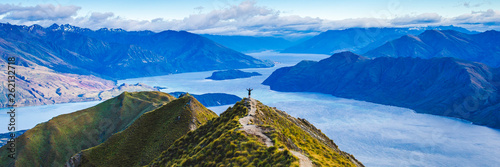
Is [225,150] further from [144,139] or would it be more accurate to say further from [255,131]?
[144,139]

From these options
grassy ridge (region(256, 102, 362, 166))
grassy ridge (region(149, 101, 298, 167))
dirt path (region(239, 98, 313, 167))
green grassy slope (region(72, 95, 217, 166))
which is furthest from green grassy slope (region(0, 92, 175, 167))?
dirt path (region(239, 98, 313, 167))

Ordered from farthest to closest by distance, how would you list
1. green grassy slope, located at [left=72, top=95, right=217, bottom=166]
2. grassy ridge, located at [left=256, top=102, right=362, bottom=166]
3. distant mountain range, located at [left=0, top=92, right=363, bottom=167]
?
green grassy slope, located at [left=72, top=95, right=217, bottom=166]
grassy ridge, located at [left=256, top=102, right=362, bottom=166]
distant mountain range, located at [left=0, top=92, right=363, bottom=167]

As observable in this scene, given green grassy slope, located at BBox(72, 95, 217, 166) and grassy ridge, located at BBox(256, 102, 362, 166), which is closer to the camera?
grassy ridge, located at BBox(256, 102, 362, 166)

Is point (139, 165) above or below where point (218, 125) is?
below

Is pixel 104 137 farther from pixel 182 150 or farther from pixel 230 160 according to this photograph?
pixel 230 160

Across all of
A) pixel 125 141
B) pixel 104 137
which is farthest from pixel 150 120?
pixel 104 137

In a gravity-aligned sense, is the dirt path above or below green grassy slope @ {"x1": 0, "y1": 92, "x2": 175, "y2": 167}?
above

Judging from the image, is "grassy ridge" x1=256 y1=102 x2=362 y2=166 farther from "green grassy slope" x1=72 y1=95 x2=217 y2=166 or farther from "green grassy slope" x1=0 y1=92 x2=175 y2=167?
"green grassy slope" x1=0 y1=92 x2=175 y2=167
